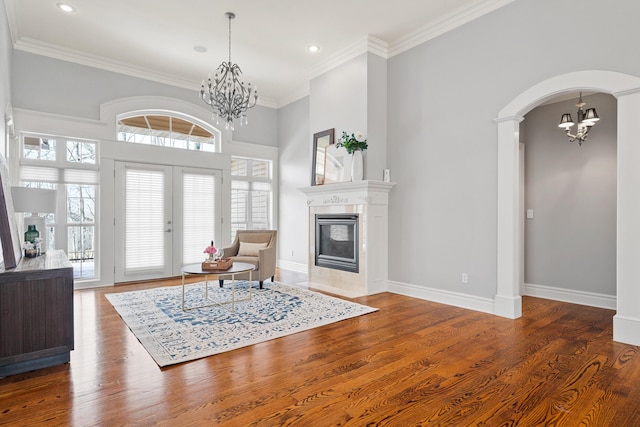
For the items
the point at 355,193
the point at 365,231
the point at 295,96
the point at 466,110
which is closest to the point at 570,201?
the point at 466,110

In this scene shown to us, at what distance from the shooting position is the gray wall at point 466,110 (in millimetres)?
3492

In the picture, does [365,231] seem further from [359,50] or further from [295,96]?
[295,96]

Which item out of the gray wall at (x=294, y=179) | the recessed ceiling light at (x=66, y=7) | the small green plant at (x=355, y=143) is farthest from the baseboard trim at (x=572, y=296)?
the recessed ceiling light at (x=66, y=7)

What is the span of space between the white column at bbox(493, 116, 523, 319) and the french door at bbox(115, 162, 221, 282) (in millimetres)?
4950

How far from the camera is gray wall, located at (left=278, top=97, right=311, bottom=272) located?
23.4 feet

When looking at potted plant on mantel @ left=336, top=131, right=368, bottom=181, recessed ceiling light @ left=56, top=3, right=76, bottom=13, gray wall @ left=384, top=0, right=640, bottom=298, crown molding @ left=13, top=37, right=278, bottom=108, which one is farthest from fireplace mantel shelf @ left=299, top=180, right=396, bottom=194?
recessed ceiling light @ left=56, top=3, right=76, bottom=13

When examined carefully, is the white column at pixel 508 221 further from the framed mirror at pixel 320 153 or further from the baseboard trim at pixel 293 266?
the baseboard trim at pixel 293 266

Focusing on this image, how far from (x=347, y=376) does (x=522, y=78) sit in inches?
142

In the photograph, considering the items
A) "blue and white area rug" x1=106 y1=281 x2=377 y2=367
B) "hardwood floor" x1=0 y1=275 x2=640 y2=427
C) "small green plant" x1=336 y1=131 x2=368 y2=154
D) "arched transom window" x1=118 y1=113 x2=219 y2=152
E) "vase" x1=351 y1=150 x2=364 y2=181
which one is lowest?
"hardwood floor" x1=0 y1=275 x2=640 y2=427

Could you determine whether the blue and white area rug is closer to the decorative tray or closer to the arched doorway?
the decorative tray

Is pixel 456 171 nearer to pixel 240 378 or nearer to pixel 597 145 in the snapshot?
pixel 597 145

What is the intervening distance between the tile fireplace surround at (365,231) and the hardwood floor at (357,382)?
60.9 inches

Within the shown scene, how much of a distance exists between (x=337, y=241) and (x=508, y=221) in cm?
244

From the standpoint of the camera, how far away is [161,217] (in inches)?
248
